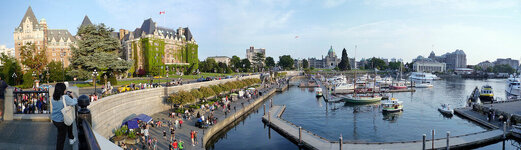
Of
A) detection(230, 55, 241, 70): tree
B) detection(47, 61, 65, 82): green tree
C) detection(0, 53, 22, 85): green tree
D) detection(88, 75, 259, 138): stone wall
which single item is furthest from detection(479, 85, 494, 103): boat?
detection(230, 55, 241, 70): tree

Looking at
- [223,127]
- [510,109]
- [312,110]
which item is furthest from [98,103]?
[510,109]

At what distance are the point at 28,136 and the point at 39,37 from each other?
3796 inches

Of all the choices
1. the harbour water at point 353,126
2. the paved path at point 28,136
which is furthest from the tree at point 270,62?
the paved path at point 28,136

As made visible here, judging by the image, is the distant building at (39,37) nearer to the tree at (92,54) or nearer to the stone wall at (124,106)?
the tree at (92,54)

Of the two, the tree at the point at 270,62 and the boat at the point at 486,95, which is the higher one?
the tree at the point at 270,62

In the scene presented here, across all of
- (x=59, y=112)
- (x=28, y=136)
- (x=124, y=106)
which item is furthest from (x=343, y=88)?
(x=59, y=112)

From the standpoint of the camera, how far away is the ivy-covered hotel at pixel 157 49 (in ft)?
231

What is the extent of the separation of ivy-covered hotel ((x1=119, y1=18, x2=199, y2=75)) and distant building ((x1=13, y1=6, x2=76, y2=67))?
60.6 feet

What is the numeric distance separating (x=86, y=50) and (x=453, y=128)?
4925cm

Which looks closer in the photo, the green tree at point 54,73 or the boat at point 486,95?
the green tree at point 54,73

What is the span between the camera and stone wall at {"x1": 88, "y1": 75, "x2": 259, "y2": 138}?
22.8m

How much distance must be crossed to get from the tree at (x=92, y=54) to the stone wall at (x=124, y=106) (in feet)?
27.0

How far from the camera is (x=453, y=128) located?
3444 cm

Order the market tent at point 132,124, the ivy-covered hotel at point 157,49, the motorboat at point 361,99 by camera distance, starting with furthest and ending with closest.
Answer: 1. the ivy-covered hotel at point 157,49
2. the motorboat at point 361,99
3. the market tent at point 132,124
